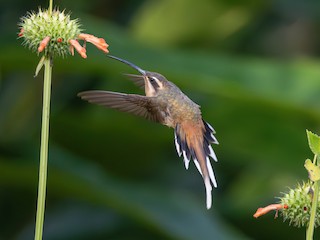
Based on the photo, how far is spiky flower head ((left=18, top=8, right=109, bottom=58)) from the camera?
4.88 feet

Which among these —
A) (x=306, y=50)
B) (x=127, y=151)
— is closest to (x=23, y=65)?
(x=127, y=151)

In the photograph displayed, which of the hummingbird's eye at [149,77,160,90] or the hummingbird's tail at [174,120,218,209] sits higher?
the hummingbird's eye at [149,77,160,90]

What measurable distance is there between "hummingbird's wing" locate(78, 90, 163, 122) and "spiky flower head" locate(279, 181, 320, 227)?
19.3 inches

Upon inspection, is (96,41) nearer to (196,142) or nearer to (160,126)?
(196,142)

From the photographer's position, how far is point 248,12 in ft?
16.5

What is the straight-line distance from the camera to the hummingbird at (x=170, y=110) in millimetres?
1873

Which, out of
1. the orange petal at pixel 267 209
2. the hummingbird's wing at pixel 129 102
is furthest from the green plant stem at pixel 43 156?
the hummingbird's wing at pixel 129 102

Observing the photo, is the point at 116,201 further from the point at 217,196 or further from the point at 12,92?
the point at 217,196

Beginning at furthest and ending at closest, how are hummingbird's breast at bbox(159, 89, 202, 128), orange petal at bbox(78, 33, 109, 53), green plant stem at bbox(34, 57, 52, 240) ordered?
hummingbird's breast at bbox(159, 89, 202, 128) < orange petal at bbox(78, 33, 109, 53) < green plant stem at bbox(34, 57, 52, 240)

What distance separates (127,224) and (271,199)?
772mm

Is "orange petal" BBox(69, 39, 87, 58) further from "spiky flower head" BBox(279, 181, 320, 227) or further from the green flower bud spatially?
"spiky flower head" BBox(279, 181, 320, 227)

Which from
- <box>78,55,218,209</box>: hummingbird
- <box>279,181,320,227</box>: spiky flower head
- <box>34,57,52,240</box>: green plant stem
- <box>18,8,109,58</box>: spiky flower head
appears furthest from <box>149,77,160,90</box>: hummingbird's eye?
<box>34,57,52,240</box>: green plant stem

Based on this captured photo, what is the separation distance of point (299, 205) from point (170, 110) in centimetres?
71

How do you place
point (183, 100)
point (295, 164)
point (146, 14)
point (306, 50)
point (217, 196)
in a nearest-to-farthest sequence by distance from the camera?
point (183, 100)
point (295, 164)
point (146, 14)
point (217, 196)
point (306, 50)
